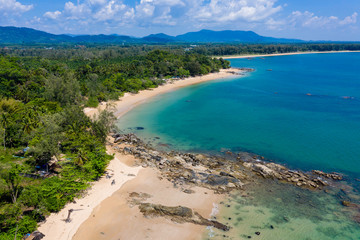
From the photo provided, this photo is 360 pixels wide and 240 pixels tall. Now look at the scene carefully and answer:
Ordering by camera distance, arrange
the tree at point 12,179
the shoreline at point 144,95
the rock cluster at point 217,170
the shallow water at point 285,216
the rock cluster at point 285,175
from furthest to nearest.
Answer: the shoreline at point 144,95, the rock cluster at point 285,175, the rock cluster at point 217,170, the shallow water at point 285,216, the tree at point 12,179

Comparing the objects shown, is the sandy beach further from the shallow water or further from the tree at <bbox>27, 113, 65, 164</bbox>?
the tree at <bbox>27, 113, 65, 164</bbox>

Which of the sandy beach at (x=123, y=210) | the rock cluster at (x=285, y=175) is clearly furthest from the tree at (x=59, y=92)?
the rock cluster at (x=285, y=175)

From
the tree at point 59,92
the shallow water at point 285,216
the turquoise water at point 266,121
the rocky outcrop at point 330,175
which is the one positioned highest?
the tree at point 59,92

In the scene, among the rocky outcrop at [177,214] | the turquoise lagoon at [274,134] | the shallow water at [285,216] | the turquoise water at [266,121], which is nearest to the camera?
the shallow water at [285,216]

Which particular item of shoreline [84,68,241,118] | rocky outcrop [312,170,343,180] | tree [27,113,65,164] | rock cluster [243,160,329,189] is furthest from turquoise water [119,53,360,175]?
tree [27,113,65,164]

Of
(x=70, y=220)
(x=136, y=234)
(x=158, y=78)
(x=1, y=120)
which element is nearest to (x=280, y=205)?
(x=136, y=234)

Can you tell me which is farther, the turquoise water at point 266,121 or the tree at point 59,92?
the tree at point 59,92

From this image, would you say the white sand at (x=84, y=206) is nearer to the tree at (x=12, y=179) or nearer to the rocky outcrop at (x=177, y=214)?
the tree at (x=12, y=179)
